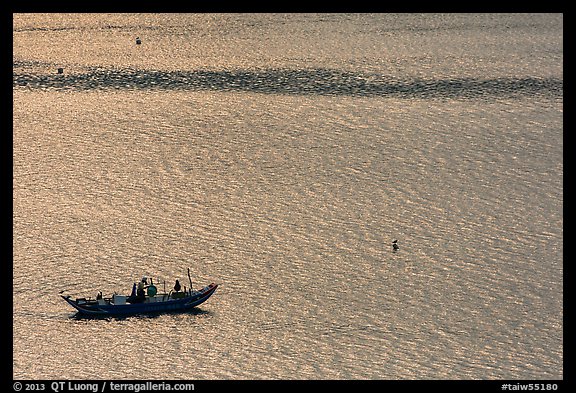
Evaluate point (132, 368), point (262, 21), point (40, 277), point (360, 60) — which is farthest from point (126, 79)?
point (132, 368)

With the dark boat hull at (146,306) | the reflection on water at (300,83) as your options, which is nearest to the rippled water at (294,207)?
the reflection on water at (300,83)

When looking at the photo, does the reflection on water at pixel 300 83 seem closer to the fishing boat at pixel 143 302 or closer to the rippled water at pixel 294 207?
the rippled water at pixel 294 207

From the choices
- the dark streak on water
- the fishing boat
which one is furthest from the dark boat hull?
the dark streak on water

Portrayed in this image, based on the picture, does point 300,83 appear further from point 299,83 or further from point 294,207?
point 294,207

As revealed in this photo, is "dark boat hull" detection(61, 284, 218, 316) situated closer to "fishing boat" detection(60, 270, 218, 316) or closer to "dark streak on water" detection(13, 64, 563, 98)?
"fishing boat" detection(60, 270, 218, 316)

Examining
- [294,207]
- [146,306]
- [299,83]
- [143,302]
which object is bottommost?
[146,306]

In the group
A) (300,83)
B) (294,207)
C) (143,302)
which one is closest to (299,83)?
(300,83)

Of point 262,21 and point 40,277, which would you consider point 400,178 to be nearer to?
point 40,277
